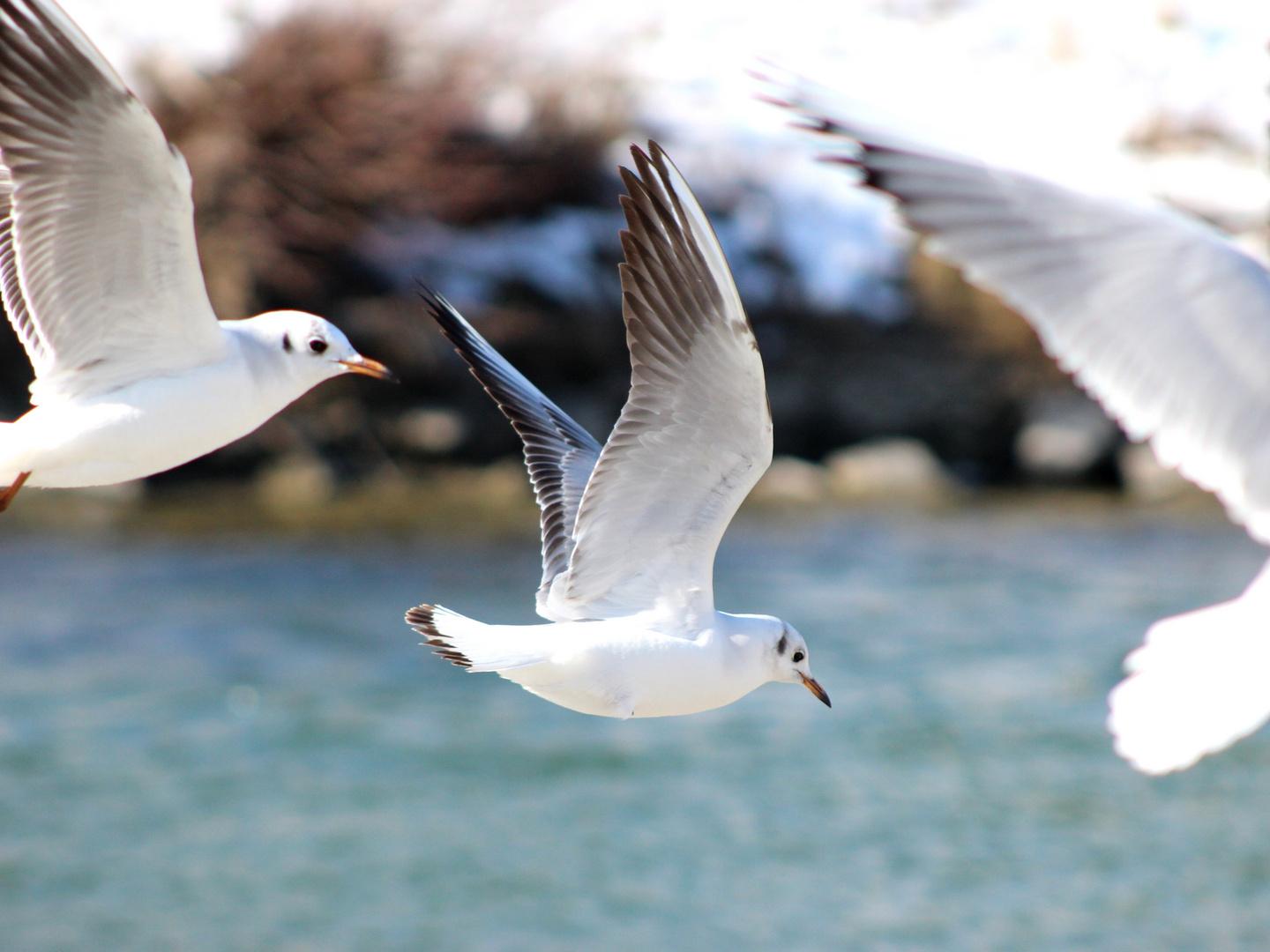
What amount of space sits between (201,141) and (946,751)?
6422mm

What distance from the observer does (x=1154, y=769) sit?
1785 mm

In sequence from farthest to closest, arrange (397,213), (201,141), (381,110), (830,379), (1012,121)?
(830,379), (397,213), (381,110), (201,141), (1012,121)

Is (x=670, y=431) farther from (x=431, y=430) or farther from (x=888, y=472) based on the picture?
(x=888, y=472)

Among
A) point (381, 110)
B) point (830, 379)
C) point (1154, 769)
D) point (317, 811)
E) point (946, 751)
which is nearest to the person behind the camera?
point (1154, 769)

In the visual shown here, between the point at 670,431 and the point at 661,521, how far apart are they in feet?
0.53

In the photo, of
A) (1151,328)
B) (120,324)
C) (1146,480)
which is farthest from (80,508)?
(1151,328)

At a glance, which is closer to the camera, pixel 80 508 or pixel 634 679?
pixel 634 679

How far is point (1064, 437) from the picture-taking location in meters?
12.7

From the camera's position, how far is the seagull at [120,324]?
1960mm

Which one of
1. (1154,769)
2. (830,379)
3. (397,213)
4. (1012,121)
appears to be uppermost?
(1012,121)

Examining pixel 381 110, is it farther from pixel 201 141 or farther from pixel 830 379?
pixel 830 379

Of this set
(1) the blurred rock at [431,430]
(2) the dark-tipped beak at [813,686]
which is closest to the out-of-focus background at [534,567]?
(1) the blurred rock at [431,430]

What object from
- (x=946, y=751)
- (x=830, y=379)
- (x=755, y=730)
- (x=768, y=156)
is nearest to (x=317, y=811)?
(x=755, y=730)

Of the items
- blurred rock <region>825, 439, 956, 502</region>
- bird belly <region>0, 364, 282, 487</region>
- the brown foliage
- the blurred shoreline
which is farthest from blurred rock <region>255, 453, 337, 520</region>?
bird belly <region>0, 364, 282, 487</region>
